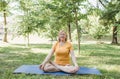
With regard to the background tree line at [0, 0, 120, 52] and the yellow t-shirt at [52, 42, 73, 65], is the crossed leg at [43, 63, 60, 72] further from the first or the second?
the background tree line at [0, 0, 120, 52]

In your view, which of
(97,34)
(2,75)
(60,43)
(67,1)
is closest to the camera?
(2,75)

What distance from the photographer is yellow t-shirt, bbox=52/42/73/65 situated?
344 inches

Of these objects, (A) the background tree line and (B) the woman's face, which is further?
(A) the background tree line

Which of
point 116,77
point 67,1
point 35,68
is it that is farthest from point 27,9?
point 116,77

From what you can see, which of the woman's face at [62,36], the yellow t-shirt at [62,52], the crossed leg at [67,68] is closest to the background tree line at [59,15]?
the yellow t-shirt at [62,52]

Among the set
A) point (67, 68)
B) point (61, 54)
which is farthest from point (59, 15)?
point (67, 68)

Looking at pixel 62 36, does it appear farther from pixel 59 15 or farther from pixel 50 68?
pixel 59 15

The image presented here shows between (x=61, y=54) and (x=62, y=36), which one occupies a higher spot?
(x=62, y=36)

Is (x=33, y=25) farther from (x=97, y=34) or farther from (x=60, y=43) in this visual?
(x=97, y=34)

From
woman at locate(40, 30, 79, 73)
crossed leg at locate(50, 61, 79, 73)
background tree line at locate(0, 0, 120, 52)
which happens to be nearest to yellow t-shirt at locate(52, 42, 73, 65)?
woman at locate(40, 30, 79, 73)

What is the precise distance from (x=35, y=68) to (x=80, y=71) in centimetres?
142

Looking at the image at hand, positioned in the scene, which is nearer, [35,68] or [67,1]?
[35,68]

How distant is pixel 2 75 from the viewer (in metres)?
8.12

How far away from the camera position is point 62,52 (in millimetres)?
8711
